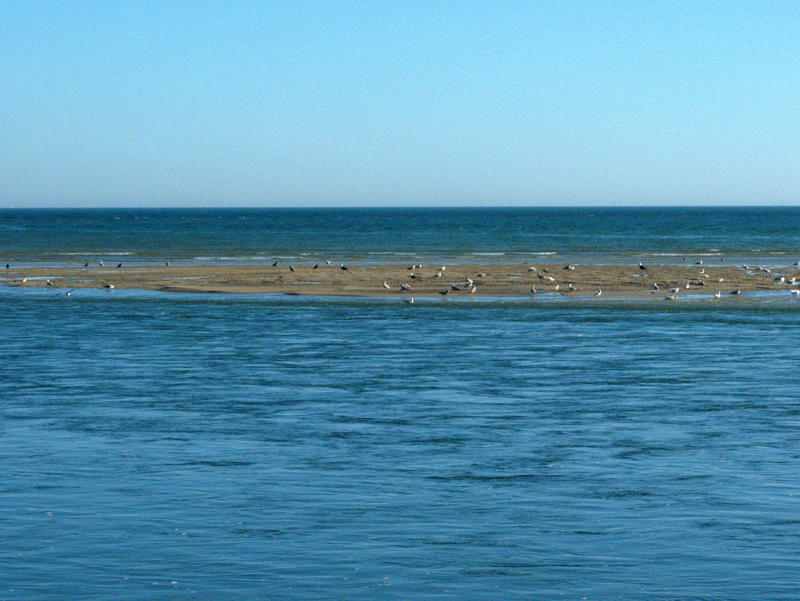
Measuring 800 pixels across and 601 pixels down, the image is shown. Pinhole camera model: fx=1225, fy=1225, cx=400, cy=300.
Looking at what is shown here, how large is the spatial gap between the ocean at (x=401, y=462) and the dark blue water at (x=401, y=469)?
4 cm

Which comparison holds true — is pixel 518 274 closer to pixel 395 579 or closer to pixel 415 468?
pixel 415 468

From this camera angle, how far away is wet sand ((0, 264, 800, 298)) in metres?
45.0

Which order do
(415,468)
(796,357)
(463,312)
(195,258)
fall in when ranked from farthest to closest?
(195,258) < (463,312) < (796,357) < (415,468)

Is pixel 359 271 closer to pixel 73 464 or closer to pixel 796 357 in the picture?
pixel 796 357

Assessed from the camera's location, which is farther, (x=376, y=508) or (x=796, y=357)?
(x=796, y=357)

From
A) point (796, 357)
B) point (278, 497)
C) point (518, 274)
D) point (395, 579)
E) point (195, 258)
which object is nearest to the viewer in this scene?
point (395, 579)

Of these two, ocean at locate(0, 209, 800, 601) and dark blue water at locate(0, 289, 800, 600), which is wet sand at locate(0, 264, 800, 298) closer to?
ocean at locate(0, 209, 800, 601)

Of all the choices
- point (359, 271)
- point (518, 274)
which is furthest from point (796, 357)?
point (359, 271)

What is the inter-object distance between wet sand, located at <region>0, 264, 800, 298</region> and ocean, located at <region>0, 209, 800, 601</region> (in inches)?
491

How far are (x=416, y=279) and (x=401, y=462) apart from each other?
114 feet

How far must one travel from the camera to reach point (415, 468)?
1516cm

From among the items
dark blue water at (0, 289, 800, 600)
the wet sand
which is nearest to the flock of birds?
the wet sand

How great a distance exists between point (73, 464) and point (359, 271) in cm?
4126

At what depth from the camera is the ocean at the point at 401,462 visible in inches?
437
